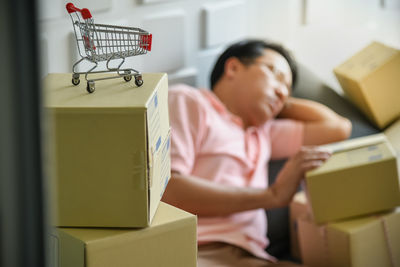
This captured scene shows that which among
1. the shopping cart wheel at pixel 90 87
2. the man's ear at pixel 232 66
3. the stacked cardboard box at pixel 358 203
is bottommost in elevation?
the stacked cardboard box at pixel 358 203

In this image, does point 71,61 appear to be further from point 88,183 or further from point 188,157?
point 88,183

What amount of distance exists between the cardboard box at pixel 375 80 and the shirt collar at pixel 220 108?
363 mm

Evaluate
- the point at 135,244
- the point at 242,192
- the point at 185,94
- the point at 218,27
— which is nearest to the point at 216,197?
the point at 242,192

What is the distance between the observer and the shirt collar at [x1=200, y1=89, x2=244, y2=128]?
6.27 ft

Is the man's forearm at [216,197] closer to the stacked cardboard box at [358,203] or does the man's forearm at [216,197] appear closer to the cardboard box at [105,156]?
the stacked cardboard box at [358,203]

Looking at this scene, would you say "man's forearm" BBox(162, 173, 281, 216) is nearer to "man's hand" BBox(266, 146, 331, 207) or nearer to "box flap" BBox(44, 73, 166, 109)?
"man's hand" BBox(266, 146, 331, 207)

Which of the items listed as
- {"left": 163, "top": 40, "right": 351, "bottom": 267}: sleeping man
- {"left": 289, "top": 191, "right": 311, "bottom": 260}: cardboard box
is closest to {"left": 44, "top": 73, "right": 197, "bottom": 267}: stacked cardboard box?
{"left": 163, "top": 40, "right": 351, "bottom": 267}: sleeping man

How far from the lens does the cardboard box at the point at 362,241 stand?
5.27ft

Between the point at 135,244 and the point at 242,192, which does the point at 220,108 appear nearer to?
the point at 242,192

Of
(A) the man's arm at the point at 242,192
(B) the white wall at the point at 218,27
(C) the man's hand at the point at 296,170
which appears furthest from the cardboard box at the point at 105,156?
(C) the man's hand at the point at 296,170

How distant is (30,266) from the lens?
25.0 inches

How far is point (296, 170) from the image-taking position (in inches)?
65.6

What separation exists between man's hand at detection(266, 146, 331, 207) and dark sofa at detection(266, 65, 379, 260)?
0.23 meters

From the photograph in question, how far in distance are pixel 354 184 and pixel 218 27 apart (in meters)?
0.84
